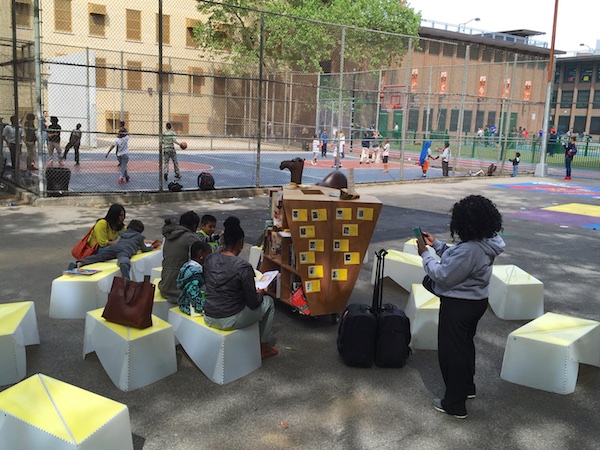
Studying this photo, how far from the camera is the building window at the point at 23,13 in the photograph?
13.0 metres

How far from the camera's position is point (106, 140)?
3166 centimetres

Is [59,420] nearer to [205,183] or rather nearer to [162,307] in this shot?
[162,307]

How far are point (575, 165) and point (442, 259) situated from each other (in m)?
32.6

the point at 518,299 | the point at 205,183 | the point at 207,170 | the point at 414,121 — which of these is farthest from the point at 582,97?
the point at 518,299

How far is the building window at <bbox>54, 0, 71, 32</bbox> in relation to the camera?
108ft

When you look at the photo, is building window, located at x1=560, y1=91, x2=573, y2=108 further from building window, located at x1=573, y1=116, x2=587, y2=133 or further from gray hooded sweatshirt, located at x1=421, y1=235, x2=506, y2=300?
gray hooded sweatshirt, located at x1=421, y1=235, x2=506, y2=300

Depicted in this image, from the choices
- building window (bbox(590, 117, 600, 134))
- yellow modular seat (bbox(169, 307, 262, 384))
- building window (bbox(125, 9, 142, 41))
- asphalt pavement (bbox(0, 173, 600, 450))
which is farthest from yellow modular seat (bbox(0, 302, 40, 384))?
building window (bbox(590, 117, 600, 134))

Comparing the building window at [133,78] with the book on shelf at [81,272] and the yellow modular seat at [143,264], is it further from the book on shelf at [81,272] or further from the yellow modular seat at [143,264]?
the book on shelf at [81,272]

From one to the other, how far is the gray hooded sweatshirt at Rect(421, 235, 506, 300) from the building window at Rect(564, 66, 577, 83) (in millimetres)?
72986

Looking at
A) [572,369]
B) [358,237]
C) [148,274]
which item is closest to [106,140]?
[148,274]

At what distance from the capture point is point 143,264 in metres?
7.22

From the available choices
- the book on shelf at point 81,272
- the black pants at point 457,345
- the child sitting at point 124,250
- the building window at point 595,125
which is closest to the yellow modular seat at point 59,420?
the black pants at point 457,345

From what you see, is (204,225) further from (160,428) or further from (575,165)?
(575,165)

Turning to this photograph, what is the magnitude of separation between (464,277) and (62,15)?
117ft
